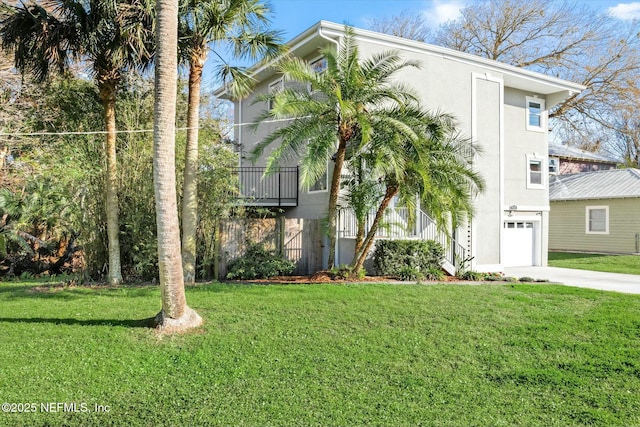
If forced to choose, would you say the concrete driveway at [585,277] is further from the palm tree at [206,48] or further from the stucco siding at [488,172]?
the palm tree at [206,48]

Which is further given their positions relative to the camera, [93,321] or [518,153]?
[518,153]

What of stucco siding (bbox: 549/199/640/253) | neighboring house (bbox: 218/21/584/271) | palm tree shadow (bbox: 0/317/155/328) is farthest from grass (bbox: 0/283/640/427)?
stucco siding (bbox: 549/199/640/253)

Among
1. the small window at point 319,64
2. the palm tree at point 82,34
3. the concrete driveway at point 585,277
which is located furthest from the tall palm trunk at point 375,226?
the palm tree at point 82,34

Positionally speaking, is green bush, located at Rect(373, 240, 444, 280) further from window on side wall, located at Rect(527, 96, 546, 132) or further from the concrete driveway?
window on side wall, located at Rect(527, 96, 546, 132)

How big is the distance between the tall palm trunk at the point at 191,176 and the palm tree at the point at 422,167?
12.6ft

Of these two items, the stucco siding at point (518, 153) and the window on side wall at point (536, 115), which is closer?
the stucco siding at point (518, 153)

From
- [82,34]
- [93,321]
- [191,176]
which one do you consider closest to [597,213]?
[191,176]

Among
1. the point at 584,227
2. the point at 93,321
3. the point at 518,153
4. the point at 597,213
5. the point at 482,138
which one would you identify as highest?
the point at 482,138

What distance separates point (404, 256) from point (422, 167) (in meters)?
3.07

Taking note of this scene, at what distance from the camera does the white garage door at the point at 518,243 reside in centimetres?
1702

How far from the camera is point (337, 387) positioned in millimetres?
4652

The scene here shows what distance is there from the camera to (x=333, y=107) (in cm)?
1023

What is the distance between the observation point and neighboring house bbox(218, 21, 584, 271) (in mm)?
13508

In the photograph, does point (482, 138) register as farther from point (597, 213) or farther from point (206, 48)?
point (597, 213)
